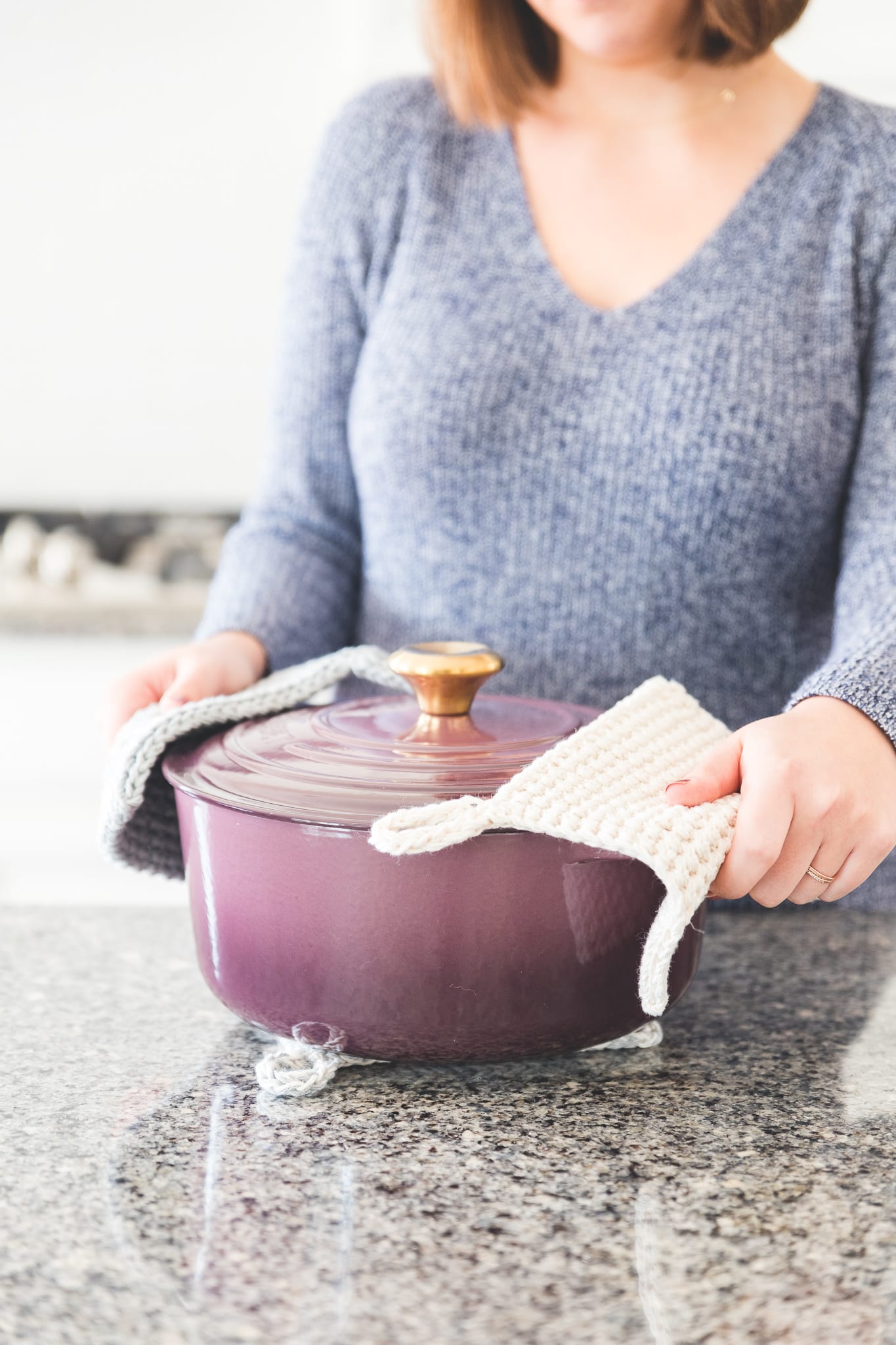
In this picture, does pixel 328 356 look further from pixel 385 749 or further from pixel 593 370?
pixel 385 749

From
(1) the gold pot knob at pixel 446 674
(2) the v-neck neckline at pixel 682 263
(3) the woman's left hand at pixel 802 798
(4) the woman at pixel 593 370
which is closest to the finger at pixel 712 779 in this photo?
(3) the woman's left hand at pixel 802 798

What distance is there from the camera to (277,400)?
101cm

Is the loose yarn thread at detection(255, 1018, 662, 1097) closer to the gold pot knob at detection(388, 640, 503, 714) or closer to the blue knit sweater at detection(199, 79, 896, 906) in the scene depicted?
the gold pot knob at detection(388, 640, 503, 714)

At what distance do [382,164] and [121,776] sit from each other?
1.80ft

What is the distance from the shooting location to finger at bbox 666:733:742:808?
544 millimetres

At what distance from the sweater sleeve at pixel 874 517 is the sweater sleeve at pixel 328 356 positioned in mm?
358

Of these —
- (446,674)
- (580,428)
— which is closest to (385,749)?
(446,674)

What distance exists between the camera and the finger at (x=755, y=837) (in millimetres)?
531

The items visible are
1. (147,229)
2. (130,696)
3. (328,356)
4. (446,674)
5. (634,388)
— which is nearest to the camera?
(446,674)

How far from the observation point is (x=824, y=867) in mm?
574

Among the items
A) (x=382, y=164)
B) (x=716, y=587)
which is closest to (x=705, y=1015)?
(x=716, y=587)

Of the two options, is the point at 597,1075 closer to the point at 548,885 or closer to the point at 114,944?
the point at 548,885

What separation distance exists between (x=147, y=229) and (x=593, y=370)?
1564 millimetres

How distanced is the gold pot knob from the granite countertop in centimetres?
17
